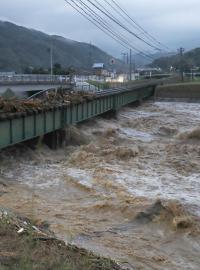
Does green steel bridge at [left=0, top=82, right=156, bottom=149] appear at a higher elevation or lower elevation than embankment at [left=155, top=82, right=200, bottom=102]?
lower

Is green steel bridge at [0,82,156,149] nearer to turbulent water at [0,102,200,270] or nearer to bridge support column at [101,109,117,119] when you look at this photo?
turbulent water at [0,102,200,270]

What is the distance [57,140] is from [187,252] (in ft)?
69.5

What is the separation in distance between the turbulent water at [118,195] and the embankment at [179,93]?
184ft

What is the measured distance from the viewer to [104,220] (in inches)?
686

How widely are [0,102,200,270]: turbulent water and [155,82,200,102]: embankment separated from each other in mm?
56055

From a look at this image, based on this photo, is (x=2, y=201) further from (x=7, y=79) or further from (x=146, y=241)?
(x=7, y=79)

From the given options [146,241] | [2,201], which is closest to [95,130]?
[2,201]

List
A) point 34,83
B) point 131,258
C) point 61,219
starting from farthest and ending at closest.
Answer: point 34,83, point 61,219, point 131,258

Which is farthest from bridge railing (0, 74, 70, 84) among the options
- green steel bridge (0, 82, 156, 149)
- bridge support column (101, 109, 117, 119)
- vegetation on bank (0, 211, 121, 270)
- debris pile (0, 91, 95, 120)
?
vegetation on bank (0, 211, 121, 270)

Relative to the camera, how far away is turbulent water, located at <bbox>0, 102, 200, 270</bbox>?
14562mm

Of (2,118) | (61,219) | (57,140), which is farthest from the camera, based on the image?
(57,140)

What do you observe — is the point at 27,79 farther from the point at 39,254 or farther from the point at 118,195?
the point at 39,254

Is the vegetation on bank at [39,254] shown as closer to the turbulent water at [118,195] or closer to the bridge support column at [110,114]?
the turbulent water at [118,195]

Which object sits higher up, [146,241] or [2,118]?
[2,118]
